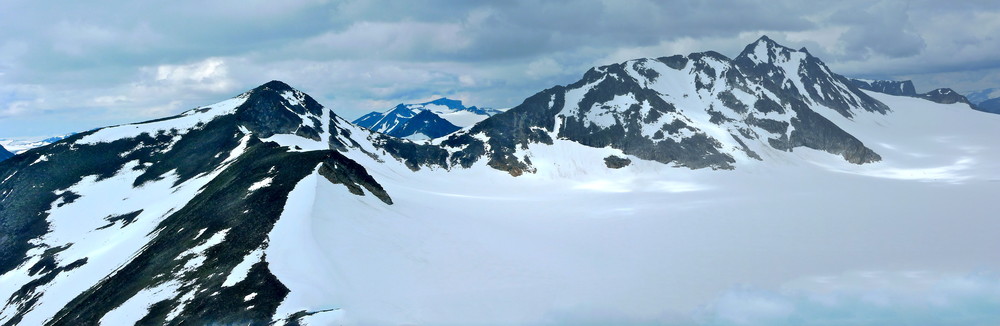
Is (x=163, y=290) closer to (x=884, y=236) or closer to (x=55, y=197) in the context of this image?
(x=55, y=197)

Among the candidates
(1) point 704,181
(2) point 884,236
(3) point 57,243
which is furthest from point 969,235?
(3) point 57,243

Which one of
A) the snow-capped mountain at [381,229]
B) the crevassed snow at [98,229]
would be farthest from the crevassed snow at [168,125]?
the crevassed snow at [98,229]

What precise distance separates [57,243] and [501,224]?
81.2 metres

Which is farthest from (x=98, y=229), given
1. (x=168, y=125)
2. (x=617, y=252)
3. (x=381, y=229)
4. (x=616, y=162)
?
(x=616, y=162)

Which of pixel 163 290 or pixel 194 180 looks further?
pixel 194 180

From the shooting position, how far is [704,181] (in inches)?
6796

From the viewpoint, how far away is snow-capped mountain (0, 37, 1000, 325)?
5244 centimetres

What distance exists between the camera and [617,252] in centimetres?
8694

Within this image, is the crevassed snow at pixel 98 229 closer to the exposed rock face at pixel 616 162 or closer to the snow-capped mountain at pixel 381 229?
the snow-capped mountain at pixel 381 229

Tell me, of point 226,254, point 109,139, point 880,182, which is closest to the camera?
point 226,254

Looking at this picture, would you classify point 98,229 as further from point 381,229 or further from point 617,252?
point 617,252

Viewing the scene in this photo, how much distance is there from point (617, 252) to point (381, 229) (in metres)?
39.1

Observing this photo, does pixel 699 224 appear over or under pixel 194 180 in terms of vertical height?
under

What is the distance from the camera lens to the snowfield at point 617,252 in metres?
55.1
